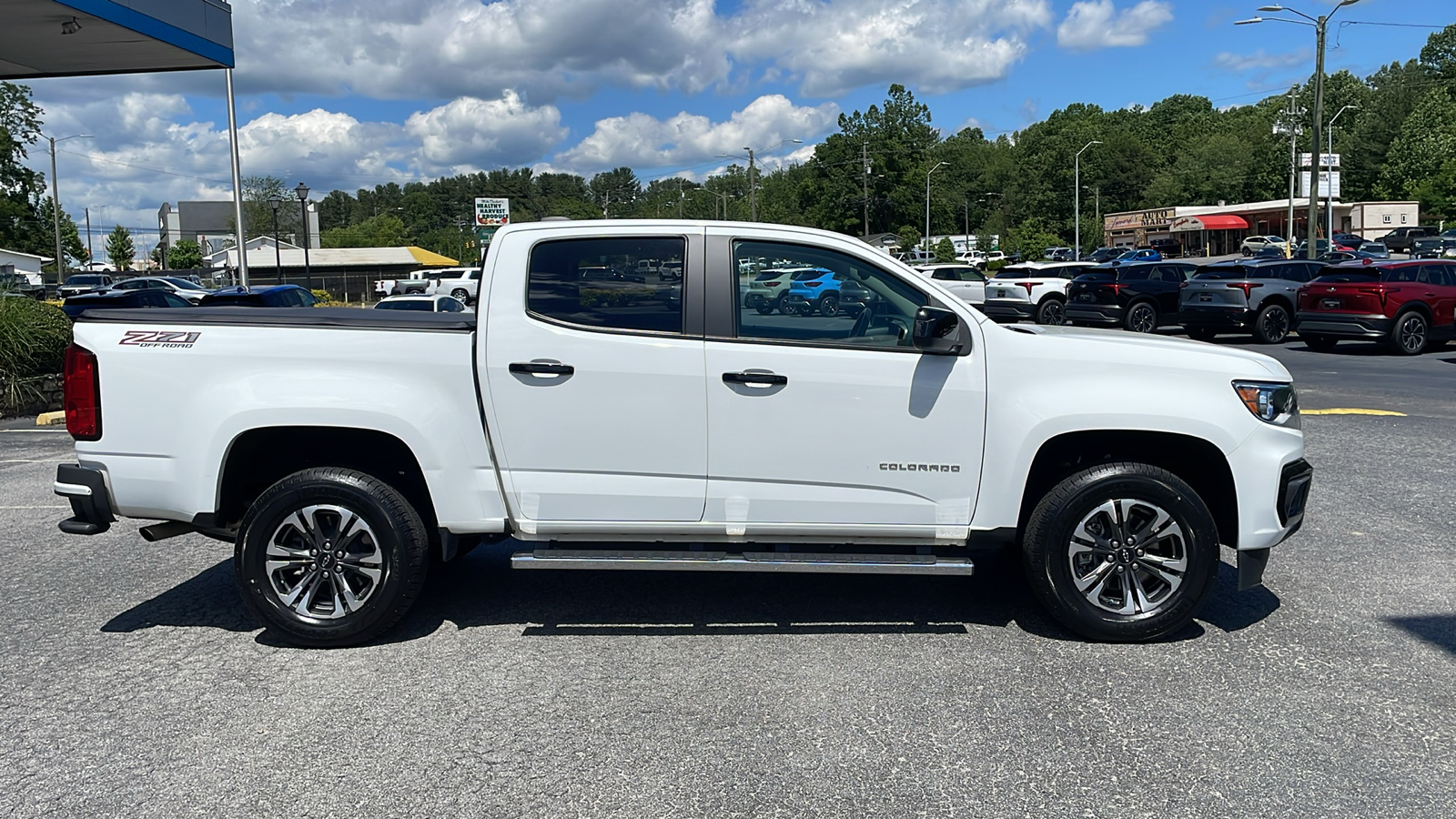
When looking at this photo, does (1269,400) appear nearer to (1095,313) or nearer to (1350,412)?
(1350,412)

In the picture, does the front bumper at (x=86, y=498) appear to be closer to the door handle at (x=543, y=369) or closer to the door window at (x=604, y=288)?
A: the door handle at (x=543, y=369)

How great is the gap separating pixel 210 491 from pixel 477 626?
1.37 metres

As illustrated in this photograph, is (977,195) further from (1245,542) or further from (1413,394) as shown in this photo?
(1245,542)

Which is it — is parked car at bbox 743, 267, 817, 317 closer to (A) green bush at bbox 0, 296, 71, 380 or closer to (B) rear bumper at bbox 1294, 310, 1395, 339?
(A) green bush at bbox 0, 296, 71, 380

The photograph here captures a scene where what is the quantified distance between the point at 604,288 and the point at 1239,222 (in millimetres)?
92864

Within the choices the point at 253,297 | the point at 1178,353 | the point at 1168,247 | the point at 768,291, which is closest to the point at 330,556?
the point at 768,291

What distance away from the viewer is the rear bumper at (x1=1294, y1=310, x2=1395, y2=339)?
65.8 ft

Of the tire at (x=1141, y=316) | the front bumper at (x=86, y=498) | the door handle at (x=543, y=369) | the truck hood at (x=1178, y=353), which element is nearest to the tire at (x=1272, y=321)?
the tire at (x=1141, y=316)

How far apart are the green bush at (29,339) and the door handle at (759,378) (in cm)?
1302

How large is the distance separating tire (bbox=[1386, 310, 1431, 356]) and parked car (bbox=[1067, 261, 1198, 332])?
18.0 ft

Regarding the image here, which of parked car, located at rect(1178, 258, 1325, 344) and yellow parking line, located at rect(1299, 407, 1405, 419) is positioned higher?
parked car, located at rect(1178, 258, 1325, 344)

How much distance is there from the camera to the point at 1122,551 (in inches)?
205

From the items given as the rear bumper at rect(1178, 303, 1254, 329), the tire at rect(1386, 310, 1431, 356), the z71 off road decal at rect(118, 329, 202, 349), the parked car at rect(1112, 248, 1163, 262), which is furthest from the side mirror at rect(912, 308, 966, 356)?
the parked car at rect(1112, 248, 1163, 262)

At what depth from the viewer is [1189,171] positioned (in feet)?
363
